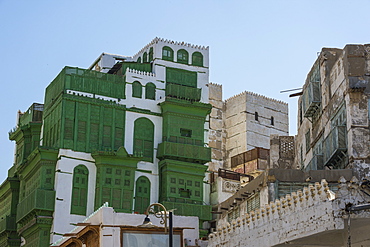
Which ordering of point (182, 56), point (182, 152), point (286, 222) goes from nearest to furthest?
point (286, 222) → point (182, 152) → point (182, 56)

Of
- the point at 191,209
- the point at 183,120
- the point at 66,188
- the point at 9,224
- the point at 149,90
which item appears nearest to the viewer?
the point at 66,188

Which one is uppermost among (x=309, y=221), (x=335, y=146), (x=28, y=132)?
(x=28, y=132)

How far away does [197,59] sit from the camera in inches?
2256

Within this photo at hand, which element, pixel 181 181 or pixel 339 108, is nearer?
pixel 339 108

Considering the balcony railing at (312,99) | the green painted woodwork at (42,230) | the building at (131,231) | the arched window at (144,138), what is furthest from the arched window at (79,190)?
the balcony railing at (312,99)

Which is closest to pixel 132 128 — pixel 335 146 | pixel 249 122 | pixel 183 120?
pixel 183 120

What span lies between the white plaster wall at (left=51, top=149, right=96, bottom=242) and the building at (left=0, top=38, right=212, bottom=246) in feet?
0.22

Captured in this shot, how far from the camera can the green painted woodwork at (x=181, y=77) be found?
5550 centimetres

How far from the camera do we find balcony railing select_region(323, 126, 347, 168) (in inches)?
1478

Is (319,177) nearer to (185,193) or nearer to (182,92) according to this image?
(185,193)

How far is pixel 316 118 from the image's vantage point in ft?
142

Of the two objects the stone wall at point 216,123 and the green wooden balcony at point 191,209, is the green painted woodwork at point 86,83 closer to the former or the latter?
the green wooden balcony at point 191,209

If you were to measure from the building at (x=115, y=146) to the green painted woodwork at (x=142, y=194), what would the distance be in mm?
73

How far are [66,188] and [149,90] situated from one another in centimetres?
985
